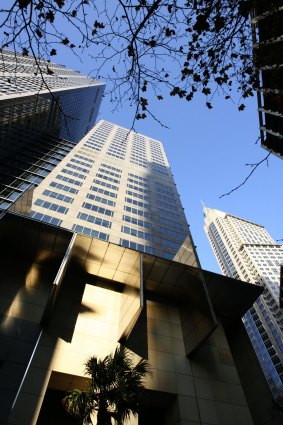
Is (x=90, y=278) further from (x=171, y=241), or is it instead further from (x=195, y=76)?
(x=171, y=241)

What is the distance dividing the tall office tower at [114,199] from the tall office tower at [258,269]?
7483cm

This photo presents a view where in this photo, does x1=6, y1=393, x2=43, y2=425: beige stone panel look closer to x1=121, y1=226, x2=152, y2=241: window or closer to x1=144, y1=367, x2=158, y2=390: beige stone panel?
x1=144, y1=367, x2=158, y2=390: beige stone panel

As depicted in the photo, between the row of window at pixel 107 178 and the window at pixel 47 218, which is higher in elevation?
the window at pixel 47 218

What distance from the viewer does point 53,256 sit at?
69.1ft

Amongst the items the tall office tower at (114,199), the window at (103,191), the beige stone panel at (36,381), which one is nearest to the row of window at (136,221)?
the tall office tower at (114,199)

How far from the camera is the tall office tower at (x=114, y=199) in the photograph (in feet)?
125

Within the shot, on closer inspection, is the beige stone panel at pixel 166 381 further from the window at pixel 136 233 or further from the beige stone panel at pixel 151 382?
the window at pixel 136 233

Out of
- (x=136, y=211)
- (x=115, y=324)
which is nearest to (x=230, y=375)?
(x=115, y=324)

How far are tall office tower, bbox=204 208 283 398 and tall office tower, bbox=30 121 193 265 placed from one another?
74.8 meters

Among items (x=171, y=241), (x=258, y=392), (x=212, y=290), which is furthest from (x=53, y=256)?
(x=171, y=241)

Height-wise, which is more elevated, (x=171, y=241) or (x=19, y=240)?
(x=19, y=240)

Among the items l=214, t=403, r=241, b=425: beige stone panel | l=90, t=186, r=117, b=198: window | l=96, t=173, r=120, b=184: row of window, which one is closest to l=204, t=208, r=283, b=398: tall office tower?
l=96, t=173, r=120, b=184: row of window

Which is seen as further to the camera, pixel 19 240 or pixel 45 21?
pixel 19 240

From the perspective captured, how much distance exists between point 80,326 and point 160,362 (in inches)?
206
